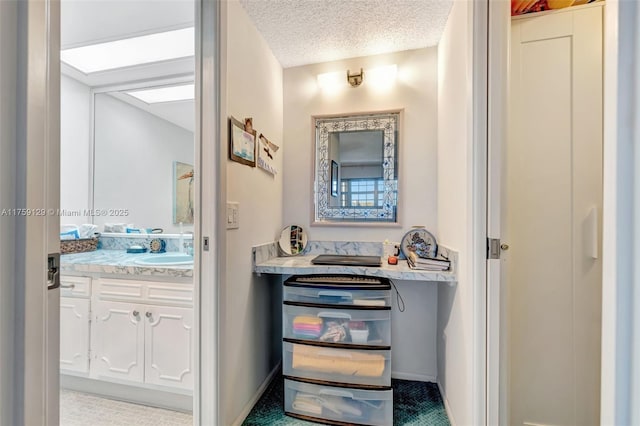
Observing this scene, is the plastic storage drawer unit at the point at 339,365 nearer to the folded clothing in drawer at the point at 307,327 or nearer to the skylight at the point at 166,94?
the folded clothing in drawer at the point at 307,327

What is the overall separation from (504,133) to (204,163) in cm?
131

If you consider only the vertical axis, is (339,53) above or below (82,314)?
above

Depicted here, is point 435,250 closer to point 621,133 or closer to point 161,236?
point 621,133

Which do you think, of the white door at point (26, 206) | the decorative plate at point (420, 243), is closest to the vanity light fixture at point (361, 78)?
the decorative plate at point (420, 243)

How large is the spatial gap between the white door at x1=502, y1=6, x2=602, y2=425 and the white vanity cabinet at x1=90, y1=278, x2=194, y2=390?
179 centimetres

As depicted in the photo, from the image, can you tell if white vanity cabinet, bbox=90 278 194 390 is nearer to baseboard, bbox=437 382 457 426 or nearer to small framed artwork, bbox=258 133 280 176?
small framed artwork, bbox=258 133 280 176

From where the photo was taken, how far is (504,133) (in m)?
1.13

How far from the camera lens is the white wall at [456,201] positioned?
126 cm

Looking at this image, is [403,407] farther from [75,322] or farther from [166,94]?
[166,94]

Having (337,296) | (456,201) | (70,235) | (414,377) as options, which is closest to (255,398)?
(337,296)

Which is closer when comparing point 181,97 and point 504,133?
point 504,133

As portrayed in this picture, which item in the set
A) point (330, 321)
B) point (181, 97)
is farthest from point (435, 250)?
point (181, 97)

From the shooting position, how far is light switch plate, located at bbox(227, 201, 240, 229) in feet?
4.66

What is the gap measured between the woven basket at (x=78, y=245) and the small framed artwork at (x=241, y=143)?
4.94ft
